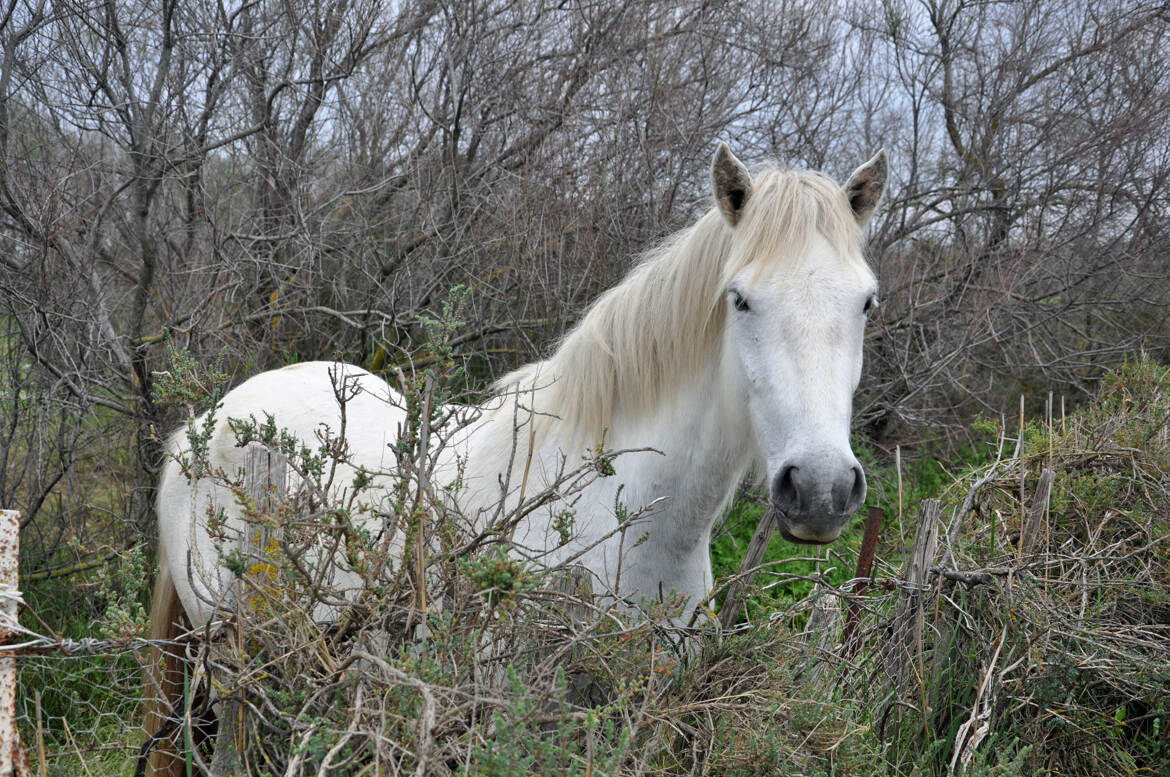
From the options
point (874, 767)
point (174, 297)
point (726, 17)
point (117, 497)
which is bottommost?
point (874, 767)

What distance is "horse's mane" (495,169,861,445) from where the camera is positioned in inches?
85.0

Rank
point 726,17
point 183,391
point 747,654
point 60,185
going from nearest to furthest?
1. point 183,391
2. point 747,654
3. point 60,185
4. point 726,17

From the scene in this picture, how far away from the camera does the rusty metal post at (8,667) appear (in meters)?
1.72

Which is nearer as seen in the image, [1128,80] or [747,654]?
[747,654]

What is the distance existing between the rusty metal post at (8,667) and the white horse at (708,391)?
1.23ft

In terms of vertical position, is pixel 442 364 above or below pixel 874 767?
above

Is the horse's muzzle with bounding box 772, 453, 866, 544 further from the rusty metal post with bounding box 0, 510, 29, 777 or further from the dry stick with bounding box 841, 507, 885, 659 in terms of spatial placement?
the rusty metal post with bounding box 0, 510, 29, 777

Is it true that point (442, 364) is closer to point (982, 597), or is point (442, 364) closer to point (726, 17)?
point (982, 597)

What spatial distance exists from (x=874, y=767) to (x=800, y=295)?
3.87ft

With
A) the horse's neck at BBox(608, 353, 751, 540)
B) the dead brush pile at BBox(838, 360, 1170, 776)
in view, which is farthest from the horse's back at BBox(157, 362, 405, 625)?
the dead brush pile at BBox(838, 360, 1170, 776)

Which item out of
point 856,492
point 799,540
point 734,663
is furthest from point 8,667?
point 856,492

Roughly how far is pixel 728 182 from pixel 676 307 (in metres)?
0.39

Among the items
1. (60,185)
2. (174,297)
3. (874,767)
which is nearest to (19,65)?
(60,185)

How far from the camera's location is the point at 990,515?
289cm
